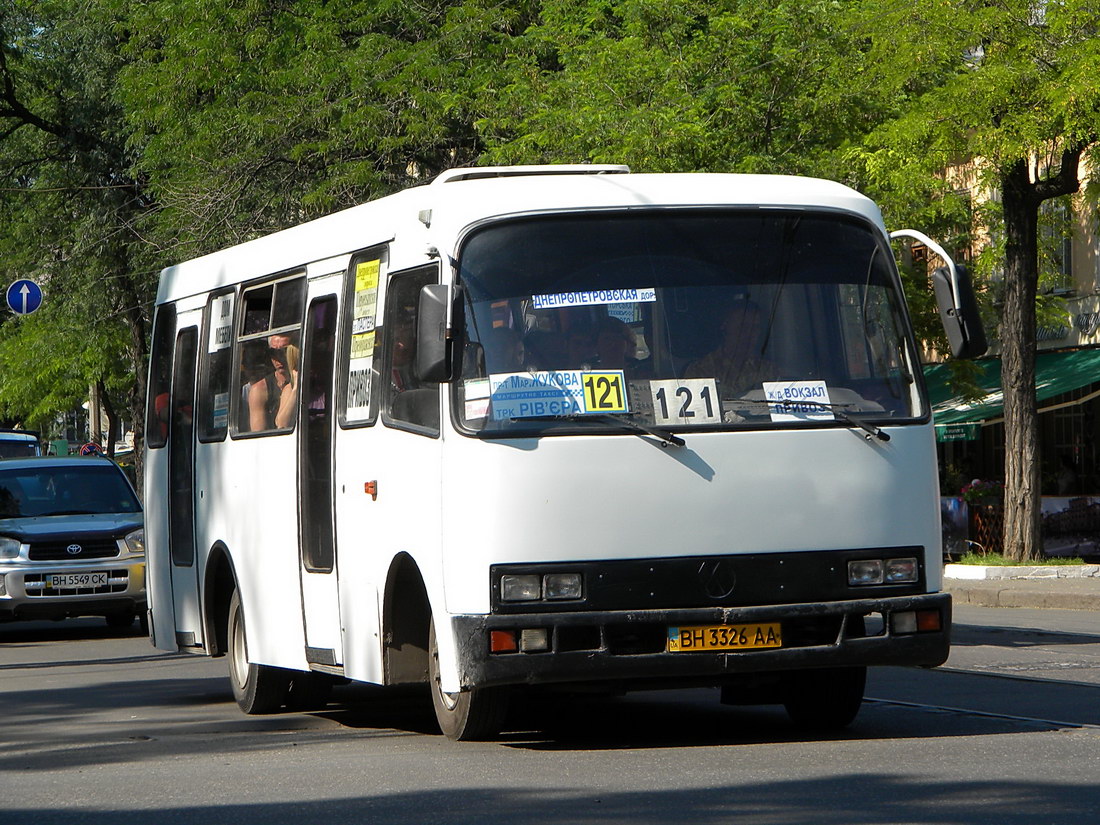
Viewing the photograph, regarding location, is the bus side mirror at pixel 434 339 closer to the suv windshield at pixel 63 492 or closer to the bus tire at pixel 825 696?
the bus tire at pixel 825 696

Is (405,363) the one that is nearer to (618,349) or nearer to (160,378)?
(618,349)

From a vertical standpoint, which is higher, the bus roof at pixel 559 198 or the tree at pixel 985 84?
the tree at pixel 985 84

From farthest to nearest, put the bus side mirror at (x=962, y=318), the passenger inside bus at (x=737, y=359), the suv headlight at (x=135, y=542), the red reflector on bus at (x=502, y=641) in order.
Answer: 1. the suv headlight at (x=135, y=542)
2. the bus side mirror at (x=962, y=318)
3. the passenger inside bus at (x=737, y=359)
4. the red reflector on bus at (x=502, y=641)

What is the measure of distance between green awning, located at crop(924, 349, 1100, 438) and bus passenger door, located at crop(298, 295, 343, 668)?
1699 cm

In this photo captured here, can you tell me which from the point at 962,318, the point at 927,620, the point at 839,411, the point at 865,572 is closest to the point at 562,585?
the point at 865,572

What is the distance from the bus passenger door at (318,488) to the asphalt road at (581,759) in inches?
22.0

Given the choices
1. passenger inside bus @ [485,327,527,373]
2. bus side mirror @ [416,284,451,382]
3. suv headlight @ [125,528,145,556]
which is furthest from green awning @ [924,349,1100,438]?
bus side mirror @ [416,284,451,382]

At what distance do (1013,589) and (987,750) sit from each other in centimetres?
1336

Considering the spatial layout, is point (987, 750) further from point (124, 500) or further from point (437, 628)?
point (124, 500)

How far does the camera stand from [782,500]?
8.66 metres

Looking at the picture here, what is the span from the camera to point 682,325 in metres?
8.71

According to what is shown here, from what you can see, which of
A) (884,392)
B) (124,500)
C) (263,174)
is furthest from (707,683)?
(263,174)

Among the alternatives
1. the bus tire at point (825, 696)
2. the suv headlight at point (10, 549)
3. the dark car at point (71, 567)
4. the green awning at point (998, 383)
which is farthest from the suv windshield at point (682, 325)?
the green awning at point (998, 383)

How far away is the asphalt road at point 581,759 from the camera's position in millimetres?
7148
